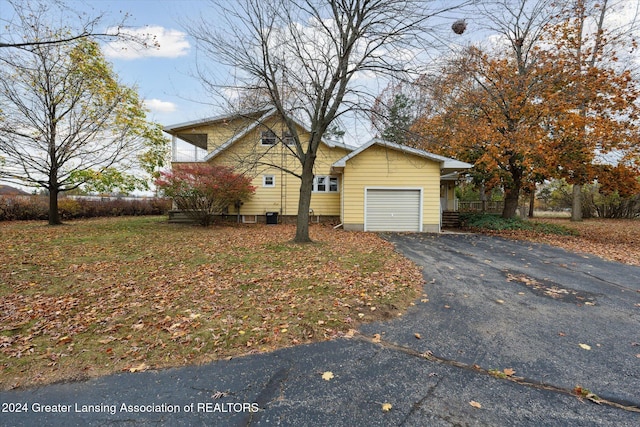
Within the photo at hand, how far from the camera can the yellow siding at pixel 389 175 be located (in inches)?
528

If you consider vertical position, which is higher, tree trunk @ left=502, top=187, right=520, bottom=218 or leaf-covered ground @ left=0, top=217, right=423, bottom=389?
tree trunk @ left=502, top=187, right=520, bottom=218

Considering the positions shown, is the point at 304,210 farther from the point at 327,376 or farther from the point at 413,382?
the point at 413,382

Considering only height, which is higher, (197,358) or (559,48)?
(559,48)

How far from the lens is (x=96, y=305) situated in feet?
14.0

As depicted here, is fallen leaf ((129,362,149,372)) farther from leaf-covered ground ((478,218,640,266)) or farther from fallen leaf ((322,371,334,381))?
leaf-covered ground ((478,218,640,266))

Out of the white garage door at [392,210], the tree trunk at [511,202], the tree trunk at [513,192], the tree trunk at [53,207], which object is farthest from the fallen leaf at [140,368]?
the tree trunk at [511,202]

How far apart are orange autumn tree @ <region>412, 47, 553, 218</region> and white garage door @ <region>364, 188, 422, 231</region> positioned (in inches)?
103

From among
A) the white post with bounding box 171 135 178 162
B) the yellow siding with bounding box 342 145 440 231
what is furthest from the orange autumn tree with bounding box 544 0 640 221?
the white post with bounding box 171 135 178 162

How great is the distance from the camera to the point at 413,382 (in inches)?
104

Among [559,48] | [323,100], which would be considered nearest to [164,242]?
[323,100]

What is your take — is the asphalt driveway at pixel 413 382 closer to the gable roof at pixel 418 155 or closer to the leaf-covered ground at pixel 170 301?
the leaf-covered ground at pixel 170 301

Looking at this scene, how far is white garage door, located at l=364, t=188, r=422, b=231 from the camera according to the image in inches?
535

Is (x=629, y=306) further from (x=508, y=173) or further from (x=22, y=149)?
(x=22, y=149)

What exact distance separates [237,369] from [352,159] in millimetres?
11655
